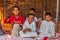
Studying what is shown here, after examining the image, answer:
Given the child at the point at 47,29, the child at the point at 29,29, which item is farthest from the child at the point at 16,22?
the child at the point at 47,29

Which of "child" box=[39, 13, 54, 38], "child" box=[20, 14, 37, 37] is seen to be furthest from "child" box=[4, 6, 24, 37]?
"child" box=[39, 13, 54, 38]

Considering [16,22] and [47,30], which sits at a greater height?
[16,22]

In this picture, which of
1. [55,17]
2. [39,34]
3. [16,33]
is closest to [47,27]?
[39,34]

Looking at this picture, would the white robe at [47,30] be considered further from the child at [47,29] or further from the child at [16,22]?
the child at [16,22]

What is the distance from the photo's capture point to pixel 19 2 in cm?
605

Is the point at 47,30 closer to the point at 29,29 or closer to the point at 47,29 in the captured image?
the point at 47,29

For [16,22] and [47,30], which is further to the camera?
[16,22]

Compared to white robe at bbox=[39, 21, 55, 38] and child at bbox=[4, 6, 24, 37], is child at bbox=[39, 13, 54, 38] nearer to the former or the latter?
white robe at bbox=[39, 21, 55, 38]

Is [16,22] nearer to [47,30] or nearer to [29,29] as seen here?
[29,29]

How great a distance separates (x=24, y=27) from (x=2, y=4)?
247cm

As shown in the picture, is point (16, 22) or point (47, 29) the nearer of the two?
point (47, 29)

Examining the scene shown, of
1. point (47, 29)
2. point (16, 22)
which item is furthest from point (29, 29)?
point (16, 22)

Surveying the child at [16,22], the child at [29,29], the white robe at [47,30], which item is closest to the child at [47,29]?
the white robe at [47,30]

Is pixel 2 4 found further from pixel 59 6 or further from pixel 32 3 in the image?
pixel 59 6
